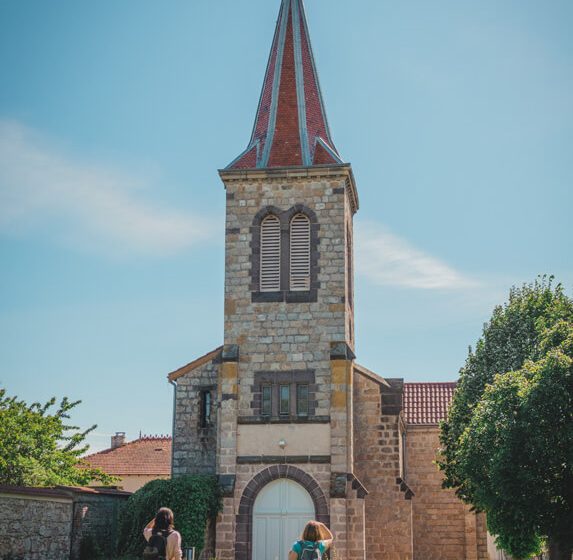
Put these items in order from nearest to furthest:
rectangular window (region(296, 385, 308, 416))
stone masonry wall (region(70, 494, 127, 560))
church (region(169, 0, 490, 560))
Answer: stone masonry wall (region(70, 494, 127, 560)) → church (region(169, 0, 490, 560)) → rectangular window (region(296, 385, 308, 416))

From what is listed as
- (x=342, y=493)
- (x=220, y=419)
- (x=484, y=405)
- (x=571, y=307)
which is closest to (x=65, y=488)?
(x=220, y=419)

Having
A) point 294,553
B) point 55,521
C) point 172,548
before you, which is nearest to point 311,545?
point 294,553

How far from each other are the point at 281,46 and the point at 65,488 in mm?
16382

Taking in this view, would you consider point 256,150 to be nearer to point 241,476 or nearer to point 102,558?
point 241,476

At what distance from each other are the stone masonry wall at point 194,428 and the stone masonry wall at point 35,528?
5149 millimetres

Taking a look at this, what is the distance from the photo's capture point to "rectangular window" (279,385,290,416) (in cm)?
2661

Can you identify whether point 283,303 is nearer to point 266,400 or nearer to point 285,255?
point 285,255

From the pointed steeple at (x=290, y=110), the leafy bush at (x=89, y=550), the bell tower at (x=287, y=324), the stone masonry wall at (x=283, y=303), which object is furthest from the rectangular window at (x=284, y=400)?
the pointed steeple at (x=290, y=110)

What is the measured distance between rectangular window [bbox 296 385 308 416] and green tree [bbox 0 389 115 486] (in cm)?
951

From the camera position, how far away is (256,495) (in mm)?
26000

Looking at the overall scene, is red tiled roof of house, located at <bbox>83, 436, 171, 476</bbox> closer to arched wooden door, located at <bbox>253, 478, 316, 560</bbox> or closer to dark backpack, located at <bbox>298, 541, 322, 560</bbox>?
arched wooden door, located at <bbox>253, 478, 316, 560</bbox>

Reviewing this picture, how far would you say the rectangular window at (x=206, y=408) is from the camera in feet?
94.2

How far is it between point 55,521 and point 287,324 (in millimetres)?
8712

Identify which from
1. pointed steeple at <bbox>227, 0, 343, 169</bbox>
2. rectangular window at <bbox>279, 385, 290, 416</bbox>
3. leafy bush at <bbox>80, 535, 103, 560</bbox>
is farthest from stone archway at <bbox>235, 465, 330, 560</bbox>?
pointed steeple at <bbox>227, 0, 343, 169</bbox>
